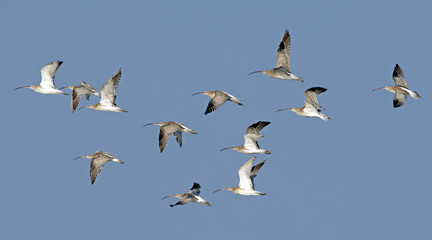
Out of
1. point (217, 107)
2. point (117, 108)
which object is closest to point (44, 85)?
point (117, 108)

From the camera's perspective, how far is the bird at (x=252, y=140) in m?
40.7

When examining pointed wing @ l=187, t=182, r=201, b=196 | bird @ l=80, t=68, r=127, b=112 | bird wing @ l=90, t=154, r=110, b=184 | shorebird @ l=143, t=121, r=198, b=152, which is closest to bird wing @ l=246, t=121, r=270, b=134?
shorebird @ l=143, t=121, r=198, b=152

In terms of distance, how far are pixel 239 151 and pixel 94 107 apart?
6.81 m

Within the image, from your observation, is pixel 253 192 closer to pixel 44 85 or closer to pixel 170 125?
pixel 170 125

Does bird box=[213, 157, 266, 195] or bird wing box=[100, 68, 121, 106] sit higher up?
bird wing box=[100, 68, 121, 106]

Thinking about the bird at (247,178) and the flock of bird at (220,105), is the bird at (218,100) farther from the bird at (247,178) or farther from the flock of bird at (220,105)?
the bird at (247,178)

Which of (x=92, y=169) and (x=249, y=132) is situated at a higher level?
(x=249, y=132)

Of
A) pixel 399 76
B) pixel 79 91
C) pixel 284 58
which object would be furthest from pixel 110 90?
pixel 399 76

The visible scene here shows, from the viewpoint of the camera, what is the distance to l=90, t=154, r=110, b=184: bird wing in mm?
42219

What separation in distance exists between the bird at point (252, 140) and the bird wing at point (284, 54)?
2.59 meters

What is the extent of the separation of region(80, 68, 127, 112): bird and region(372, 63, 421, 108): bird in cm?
1270

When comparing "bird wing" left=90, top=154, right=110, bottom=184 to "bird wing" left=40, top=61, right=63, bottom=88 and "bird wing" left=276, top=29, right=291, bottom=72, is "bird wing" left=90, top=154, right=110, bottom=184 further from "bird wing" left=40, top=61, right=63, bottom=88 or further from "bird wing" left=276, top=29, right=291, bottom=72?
"bird wing" left=276, top=29, right=291, bottom=72

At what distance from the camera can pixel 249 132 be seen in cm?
4084

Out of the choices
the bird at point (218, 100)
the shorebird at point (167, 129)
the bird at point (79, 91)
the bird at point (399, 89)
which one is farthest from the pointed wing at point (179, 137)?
the bird at point (399, 89)
